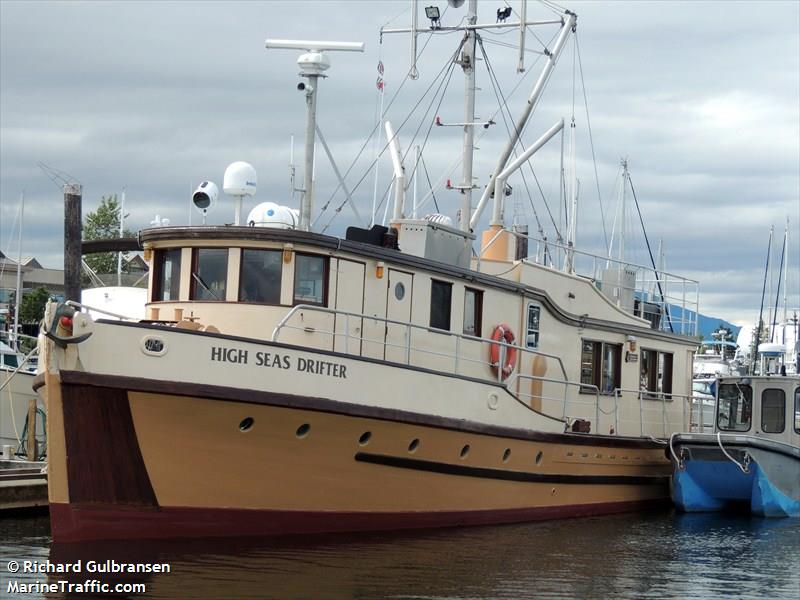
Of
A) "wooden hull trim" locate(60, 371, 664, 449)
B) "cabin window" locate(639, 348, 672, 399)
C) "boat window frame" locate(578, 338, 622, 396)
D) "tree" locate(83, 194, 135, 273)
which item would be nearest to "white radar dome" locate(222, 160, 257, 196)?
"wooden hull trim" locate(60, 371, 664, 449)

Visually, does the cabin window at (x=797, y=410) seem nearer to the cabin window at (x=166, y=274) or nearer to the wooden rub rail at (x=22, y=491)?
the cabin window at (x=166, y=274)

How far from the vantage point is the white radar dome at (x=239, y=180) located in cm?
1542

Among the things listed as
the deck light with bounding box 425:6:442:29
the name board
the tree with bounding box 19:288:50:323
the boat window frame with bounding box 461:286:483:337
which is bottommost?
the name board

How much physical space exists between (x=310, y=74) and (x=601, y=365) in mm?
6888

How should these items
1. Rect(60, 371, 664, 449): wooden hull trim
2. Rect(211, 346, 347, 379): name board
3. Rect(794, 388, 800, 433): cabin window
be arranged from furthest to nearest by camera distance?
Rect(794, 388, 800, 433): cabin window < Rect(211, 346, 347, 379): name board < Rect(60, 371, 664, 449): wooden hull trim

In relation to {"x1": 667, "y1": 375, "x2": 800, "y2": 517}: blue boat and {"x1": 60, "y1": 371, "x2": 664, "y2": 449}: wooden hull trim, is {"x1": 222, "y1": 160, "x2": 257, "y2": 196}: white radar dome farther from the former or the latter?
{"x1": 667, "y1": 375, "x2": 800, "y2": 517}: blue boat

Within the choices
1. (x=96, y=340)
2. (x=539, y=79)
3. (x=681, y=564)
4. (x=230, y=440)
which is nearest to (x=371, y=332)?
(x=230, y=440)

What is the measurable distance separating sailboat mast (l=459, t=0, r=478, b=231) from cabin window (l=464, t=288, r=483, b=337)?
1.83 m

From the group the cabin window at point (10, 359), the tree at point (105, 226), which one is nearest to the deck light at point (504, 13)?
the cabin window at point (10, 359)

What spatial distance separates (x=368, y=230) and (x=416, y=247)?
3.28ft

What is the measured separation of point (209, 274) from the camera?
14188 mm

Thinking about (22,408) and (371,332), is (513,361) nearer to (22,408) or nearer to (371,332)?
(371,332)

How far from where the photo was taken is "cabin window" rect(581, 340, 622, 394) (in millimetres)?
18281

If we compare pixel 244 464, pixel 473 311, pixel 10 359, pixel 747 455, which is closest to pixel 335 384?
pixel 244 464
